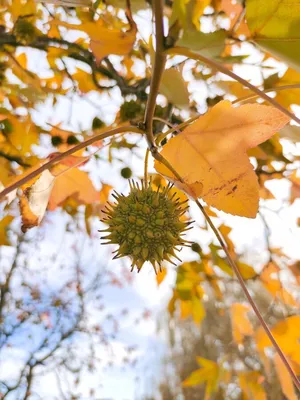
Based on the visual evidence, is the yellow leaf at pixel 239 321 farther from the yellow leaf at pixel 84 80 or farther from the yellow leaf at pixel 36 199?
the yellow leaf at pixel 36 199

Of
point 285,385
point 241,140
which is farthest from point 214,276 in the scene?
point 241,140

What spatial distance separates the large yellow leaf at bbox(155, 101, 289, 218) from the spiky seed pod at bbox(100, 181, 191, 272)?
0.58 feet

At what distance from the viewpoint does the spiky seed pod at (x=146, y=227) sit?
774 millimetres

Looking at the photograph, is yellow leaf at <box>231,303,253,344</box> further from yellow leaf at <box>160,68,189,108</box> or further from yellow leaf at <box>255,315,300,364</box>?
yellow leaf at <box>160,68,189,108</box>

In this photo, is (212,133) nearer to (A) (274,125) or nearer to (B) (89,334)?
(A) (274,125)

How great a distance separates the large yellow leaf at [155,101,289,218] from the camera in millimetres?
595

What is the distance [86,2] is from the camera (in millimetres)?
678

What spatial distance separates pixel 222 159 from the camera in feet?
2.02

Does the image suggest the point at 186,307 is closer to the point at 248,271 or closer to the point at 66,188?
the point at 248,271

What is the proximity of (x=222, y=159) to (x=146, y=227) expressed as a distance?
0.78 ft

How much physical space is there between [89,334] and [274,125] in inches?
251

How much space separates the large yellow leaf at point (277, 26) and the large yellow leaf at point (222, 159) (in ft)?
0.39

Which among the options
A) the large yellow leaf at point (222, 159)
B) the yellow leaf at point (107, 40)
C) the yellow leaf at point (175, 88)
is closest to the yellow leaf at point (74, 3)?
the yellow leaf at point (107, 40)

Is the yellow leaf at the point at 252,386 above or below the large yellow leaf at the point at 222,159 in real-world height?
below
